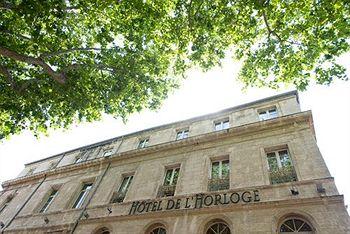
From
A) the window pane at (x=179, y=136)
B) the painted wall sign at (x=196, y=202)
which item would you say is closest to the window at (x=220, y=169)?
the painted wall sign at (x=196, y=202)

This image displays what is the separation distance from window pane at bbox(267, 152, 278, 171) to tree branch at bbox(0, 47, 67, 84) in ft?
34.4

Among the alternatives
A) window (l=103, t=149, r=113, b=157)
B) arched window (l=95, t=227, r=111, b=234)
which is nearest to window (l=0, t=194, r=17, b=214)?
window (l=103, t=149, r=113, b=157)

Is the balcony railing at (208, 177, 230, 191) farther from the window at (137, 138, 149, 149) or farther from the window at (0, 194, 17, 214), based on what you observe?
the window at (0, 194, 17, 214)

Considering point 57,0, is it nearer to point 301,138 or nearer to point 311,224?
point 301,138

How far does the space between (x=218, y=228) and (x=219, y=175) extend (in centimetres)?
267

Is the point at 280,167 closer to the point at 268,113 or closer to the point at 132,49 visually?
the point at 268,113

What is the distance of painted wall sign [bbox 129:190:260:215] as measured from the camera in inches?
397

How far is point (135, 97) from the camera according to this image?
48.1 ft

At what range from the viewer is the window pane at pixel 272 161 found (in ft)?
35.8

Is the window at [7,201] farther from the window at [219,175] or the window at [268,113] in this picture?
the window at [268,113]

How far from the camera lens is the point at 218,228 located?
994 cm

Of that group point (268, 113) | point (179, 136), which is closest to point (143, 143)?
point (179, 136)

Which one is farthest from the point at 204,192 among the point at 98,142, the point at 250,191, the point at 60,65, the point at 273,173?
the point at 98,142

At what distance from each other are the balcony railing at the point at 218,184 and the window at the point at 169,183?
1.97 metres
